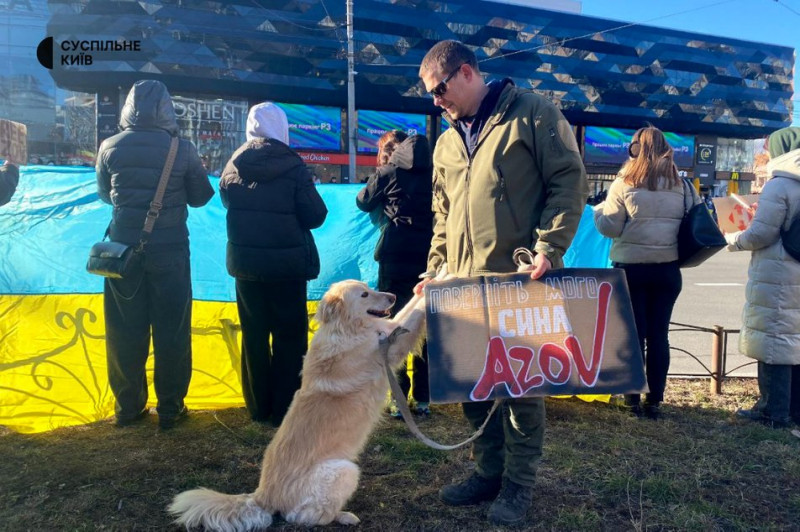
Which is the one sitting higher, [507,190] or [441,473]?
[507,190]

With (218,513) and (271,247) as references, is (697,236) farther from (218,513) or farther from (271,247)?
(218,513)

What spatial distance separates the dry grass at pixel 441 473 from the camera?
2916 millimetres

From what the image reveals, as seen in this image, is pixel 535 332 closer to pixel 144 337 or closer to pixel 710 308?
pixel 144 337

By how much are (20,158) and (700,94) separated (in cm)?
6334

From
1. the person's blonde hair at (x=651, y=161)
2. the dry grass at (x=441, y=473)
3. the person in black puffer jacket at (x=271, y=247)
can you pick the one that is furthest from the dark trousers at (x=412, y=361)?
the person's blonde hair at (x=651, y=161)

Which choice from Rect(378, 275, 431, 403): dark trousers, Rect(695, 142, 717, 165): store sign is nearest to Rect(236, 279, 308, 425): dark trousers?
Rect(378, 275, 431, 403): dark trousers

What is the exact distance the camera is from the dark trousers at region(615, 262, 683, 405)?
4250 mm

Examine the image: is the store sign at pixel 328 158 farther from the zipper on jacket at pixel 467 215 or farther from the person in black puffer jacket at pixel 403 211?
the zipper on jacket at pixel 467 215

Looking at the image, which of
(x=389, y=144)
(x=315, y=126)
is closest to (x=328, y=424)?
(x=389, y=144)

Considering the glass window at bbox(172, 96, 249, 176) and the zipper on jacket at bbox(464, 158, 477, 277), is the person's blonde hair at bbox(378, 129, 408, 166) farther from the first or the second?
the glass window at bbox(172, 96, 249, 176)

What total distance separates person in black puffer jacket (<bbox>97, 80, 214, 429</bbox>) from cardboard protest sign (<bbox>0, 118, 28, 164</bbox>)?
0.61 meters

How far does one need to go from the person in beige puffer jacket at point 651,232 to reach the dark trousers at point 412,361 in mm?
1699

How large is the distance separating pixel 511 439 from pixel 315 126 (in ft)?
129

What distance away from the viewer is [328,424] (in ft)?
9.36
